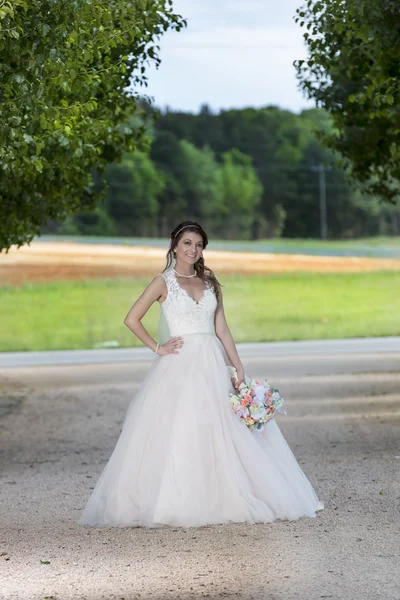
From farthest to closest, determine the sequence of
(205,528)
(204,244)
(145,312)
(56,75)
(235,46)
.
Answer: (235,46)
(56,75)
(204,244)
(145,312)
(205,528)

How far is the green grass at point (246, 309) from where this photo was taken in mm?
24531

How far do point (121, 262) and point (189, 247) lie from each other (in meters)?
16.9

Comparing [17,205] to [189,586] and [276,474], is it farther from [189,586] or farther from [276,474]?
[189,586]

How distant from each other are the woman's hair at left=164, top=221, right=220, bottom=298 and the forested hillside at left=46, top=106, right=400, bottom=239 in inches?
619

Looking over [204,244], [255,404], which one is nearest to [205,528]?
[255,404]

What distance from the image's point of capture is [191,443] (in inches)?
264

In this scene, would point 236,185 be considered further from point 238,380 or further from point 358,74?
point 238,380

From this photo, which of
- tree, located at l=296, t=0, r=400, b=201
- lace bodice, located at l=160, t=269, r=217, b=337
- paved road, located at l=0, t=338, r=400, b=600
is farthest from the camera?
tree, located at l=296, t=0, r=400, b=201

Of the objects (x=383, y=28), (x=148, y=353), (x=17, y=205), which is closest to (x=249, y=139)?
(x=148, y=353)

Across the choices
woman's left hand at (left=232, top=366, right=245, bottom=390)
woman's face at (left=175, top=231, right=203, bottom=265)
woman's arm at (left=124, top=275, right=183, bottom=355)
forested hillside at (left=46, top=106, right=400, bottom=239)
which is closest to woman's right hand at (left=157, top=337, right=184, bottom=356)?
woman's arm at (left=124, top=275, right=183, bottom=355)

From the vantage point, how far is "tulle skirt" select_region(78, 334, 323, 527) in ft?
21.6

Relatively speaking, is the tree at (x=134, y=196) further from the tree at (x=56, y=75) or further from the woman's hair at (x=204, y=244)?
the woman's hair at (x=204, y=244)

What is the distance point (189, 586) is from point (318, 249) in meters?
18.8

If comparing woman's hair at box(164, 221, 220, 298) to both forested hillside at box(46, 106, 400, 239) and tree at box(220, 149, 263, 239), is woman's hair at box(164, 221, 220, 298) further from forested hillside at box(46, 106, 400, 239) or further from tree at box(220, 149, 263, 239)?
tree at box(220, 149, 263, 239)
